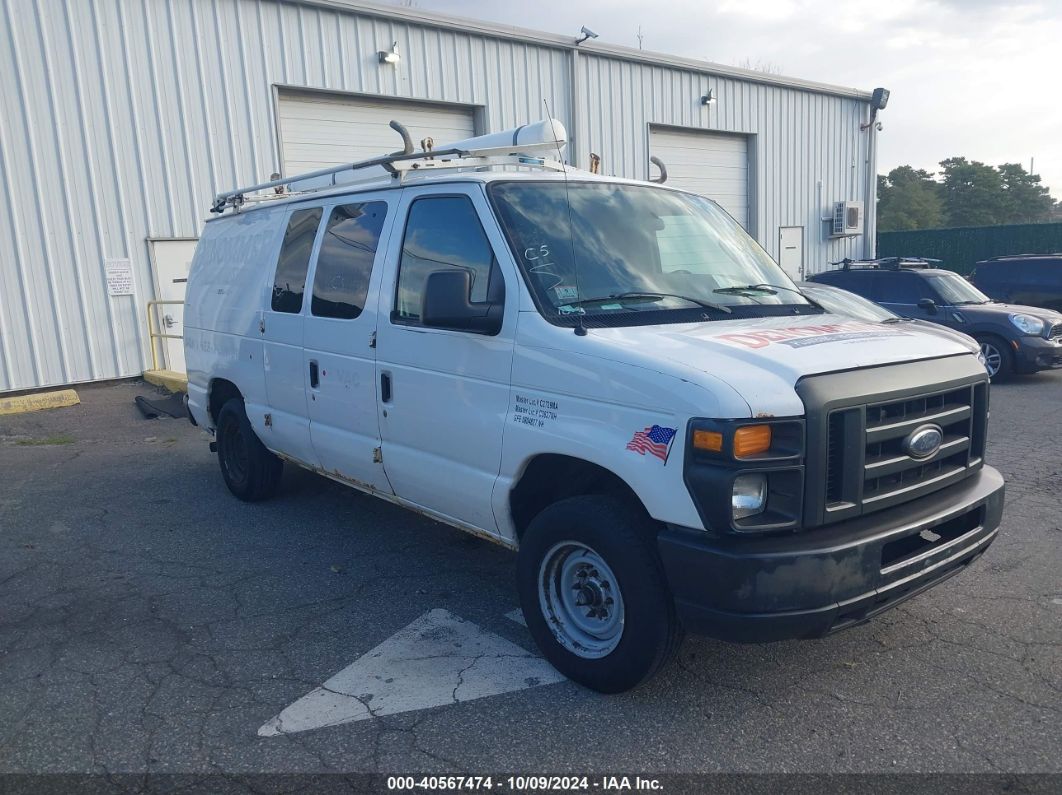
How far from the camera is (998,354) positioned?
1138 cm

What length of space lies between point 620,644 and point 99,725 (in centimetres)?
210

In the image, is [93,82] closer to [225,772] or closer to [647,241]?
[647,241]

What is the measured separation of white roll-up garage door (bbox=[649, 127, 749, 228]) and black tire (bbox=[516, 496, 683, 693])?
47.1 ft

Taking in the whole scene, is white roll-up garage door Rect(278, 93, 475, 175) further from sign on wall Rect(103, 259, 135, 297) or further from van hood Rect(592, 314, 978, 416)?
van hood Rect(592, 314, 978, 416)

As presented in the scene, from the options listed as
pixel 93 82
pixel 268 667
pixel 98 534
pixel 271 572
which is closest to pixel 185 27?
pixel 93 82

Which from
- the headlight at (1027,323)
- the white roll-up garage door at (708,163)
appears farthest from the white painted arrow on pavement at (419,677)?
the white roll-up garage door at (708,163)

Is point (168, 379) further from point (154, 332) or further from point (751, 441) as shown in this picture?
point (751, 441)

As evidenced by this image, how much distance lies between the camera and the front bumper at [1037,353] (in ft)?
36.3

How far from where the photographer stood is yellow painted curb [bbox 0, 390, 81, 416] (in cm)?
1005

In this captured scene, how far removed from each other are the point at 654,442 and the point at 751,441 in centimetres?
35

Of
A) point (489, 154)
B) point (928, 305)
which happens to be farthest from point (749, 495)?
point (928, 305)

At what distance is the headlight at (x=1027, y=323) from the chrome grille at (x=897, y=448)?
8.88 m

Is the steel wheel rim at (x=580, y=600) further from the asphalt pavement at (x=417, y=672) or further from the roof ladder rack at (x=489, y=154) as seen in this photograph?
the roof ladder rack at (x=489, y=154)

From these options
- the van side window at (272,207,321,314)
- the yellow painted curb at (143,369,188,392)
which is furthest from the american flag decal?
the yellow painted curb at (143,369,188,392)
